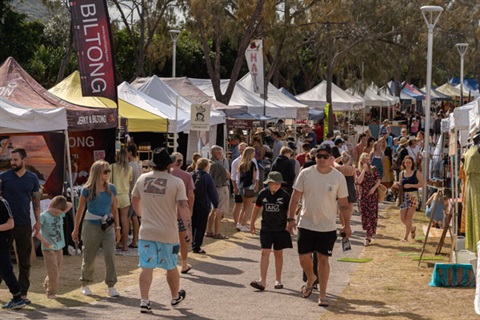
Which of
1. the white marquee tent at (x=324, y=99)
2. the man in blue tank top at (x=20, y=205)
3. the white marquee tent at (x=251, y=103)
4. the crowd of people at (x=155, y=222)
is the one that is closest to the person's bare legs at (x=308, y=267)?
the crowd of people at (x=155, y=222)

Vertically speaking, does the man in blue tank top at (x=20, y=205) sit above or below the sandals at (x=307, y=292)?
above

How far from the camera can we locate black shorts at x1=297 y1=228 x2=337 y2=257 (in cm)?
1062

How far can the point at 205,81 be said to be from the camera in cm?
3503

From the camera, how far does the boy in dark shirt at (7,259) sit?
32.6ft

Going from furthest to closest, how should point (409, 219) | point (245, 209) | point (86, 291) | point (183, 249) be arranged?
point (245, 209) → point (409, 219) → point (183, 249) → point (86, 291)

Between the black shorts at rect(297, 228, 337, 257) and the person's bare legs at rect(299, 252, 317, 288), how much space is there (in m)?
0.12

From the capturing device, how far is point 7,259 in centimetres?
1009

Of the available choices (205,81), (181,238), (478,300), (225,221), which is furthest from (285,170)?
(205,81)

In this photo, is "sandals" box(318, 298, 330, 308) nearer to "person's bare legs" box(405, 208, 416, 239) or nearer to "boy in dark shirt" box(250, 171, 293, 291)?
"boy in dark shirt" box(250, 171, 293, 291)

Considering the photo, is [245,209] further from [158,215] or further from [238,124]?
[238,124]

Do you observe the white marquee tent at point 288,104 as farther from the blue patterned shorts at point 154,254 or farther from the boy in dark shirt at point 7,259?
the blue patterned shorts at point 154,254

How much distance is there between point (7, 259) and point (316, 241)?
130 inches

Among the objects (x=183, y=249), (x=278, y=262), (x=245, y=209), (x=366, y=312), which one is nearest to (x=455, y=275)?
(x=366, y=312)

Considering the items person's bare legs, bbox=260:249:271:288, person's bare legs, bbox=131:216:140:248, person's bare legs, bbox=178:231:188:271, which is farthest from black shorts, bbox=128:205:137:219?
person's bare legs, bbox=260:249:271:288
